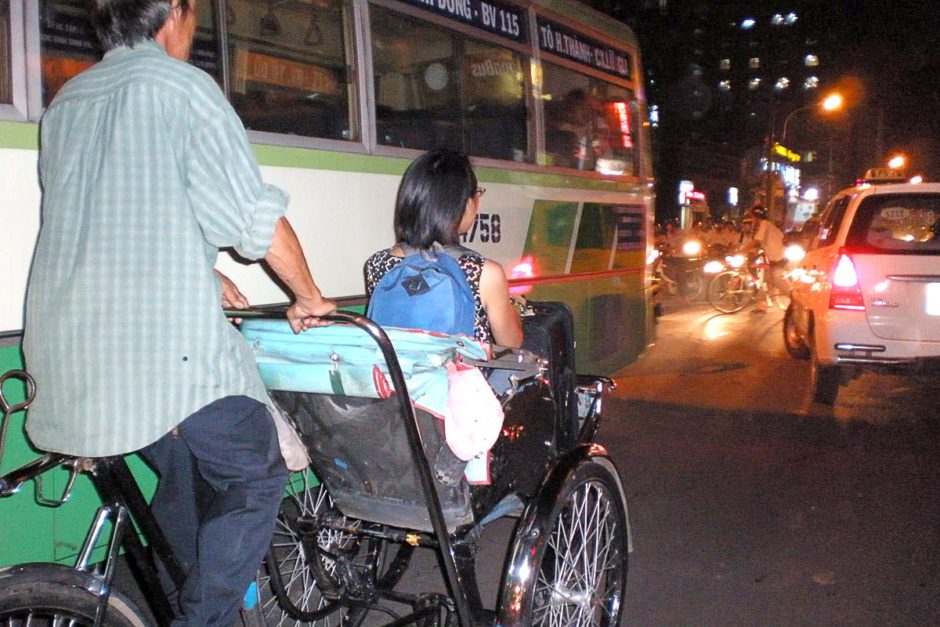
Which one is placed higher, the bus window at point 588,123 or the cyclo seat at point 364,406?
the bus window at point 588,123

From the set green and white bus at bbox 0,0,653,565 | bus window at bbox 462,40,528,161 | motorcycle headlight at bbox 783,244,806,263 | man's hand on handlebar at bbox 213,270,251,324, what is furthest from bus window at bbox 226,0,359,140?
motorcycle headlight at bbox 783,244,806,263

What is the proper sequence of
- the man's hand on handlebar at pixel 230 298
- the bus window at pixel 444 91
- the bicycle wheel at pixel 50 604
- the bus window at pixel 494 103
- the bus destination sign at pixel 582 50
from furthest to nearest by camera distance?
the bus destination sign at pixel 582 50 < the bus window at pixel 494 103 < the bus window at pixel 444 91 < the man's hand on handlebar at pixel 230 298 < the bicycle wheel at pixel 50 604

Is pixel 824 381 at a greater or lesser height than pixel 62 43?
lesser

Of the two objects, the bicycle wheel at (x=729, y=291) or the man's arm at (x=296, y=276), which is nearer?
the man's arm at (x=296, y=276)

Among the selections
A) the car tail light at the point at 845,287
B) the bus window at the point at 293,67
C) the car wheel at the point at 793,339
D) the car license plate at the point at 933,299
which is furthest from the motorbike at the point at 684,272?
the bus window at the point at 293,67

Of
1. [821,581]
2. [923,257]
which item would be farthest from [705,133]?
[821,581]

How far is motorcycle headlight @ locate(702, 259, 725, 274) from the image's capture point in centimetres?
1529

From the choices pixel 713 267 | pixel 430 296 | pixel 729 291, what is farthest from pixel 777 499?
pixel 713 267

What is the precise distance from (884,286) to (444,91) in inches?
145

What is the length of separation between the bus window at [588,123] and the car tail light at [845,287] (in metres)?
1.99

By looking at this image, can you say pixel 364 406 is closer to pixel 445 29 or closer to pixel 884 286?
pixel 445 29

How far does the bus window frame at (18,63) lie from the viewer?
2.78 metres

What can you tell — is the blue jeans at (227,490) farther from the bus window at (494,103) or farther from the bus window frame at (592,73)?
the bus window frame at (592,73)

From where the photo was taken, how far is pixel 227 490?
2004 mm
